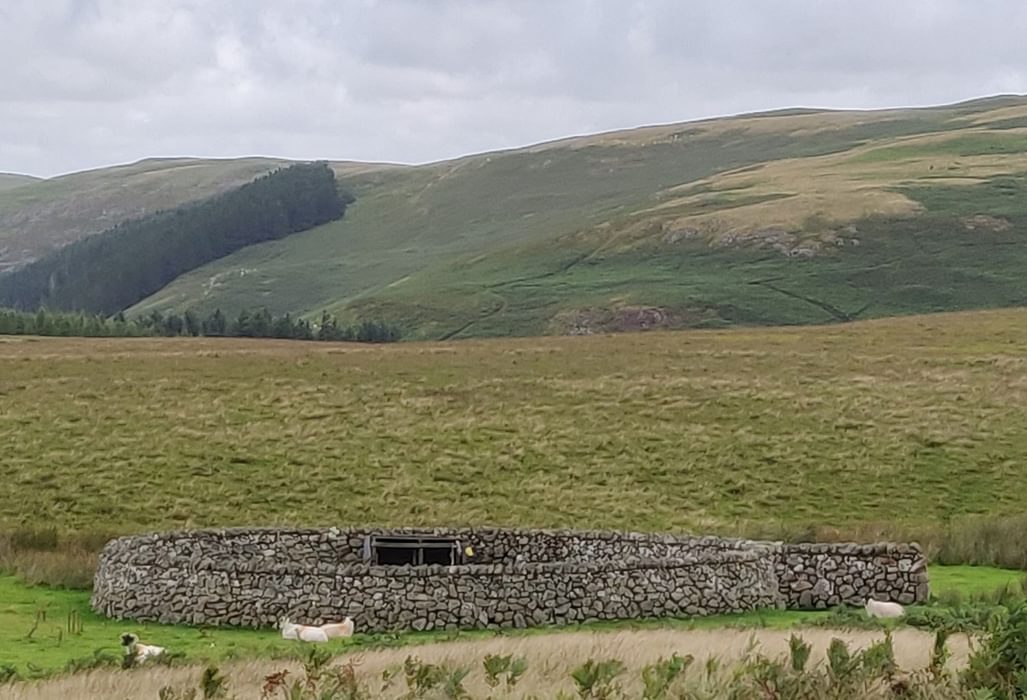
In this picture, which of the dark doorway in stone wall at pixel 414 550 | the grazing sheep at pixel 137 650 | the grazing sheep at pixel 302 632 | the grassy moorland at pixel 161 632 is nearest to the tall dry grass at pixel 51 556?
the grassy moorland at pixel 161 632

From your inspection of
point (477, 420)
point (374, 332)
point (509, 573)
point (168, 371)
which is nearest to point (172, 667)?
point (509, 573)

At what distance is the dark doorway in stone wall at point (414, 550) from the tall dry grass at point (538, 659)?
27.2ft

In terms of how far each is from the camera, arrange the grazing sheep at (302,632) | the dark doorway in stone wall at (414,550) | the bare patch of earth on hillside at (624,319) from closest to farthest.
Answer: the grazing sheep at (302,632) < the dark doorway in stone wall at (414,550) < the bare patch of earth on hillside at (624,319)

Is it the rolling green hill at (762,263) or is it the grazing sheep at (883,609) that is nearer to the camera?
the grazing sheep at (883,609)

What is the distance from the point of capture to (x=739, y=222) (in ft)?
560

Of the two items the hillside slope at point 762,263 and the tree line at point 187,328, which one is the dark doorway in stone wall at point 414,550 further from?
the hillside slope at point 762,263

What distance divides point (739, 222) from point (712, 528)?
5573 inches

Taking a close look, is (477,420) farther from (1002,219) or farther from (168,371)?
(1002,219)

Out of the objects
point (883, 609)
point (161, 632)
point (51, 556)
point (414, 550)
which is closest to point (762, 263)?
point (414, 550)

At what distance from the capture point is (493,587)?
22703 millimetres

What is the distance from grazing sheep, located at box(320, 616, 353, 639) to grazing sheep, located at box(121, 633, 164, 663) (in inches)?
122

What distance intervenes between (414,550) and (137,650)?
10.6m

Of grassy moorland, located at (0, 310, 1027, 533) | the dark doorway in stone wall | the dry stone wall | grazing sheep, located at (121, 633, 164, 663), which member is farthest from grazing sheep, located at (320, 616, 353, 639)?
grassy moorland, located at (0, 310, 1027, 533)

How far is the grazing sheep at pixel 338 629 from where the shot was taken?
20984 mm
